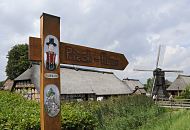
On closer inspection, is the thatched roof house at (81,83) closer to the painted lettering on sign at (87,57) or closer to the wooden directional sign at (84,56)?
the wooden directional sign at (84,56)

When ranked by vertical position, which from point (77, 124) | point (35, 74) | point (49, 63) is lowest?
point (77, 124)

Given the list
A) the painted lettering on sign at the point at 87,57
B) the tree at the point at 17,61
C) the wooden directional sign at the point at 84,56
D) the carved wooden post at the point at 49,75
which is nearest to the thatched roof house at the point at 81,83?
the tree at the point at 17,61

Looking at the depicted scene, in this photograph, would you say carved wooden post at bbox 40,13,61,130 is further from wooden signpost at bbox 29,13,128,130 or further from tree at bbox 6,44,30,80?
tree at bbox 6,44,30,80

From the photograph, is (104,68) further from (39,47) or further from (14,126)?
(14,126)

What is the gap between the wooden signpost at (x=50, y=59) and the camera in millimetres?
4699

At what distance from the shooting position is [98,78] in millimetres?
41531

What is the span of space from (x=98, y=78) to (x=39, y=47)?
3687cm

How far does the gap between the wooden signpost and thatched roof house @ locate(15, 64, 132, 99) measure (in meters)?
25.9

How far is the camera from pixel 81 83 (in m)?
37.7

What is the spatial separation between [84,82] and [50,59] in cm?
3359

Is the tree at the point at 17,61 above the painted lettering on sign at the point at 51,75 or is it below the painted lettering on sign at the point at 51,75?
above

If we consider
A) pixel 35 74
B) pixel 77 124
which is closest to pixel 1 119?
pixel 77 124

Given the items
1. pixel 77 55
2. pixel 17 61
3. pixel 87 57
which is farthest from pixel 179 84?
pixel 77 55

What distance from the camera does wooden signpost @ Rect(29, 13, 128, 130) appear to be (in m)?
4.70
